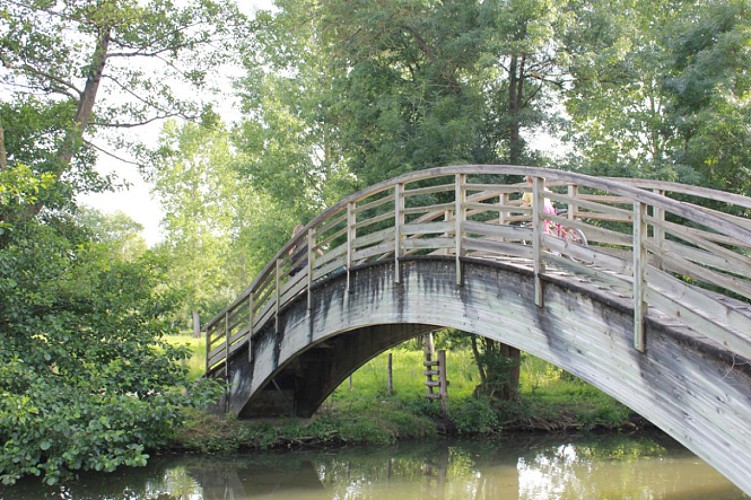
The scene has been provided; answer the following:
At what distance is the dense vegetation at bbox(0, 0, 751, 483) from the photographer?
1177 centimetres

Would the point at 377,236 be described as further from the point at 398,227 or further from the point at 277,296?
the point at 277,296

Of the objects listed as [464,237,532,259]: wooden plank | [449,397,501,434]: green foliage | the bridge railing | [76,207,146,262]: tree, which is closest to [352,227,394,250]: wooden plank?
the bridge railing

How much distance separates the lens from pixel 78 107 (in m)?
15.6

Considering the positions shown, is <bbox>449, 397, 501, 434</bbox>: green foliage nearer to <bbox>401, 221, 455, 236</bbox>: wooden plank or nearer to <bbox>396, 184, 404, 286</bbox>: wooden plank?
<bbox>396, 184, 404, 286</bbox>: wooden plank

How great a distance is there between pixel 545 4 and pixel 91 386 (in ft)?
36.4

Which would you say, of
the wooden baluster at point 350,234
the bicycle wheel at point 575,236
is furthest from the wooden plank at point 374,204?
the bicycle wheel at point 575,236

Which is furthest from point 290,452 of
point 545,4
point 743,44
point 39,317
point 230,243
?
point 230,243

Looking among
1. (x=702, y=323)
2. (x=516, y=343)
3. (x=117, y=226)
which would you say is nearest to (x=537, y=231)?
(x=516, y=343)

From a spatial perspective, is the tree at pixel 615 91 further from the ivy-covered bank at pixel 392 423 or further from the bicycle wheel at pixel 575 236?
the bicycle wheel at pixel 575 236

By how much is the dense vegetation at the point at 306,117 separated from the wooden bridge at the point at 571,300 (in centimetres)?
261

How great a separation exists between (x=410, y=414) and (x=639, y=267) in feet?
36.7

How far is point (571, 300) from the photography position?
762 centimetres

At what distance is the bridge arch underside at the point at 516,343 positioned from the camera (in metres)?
5.84

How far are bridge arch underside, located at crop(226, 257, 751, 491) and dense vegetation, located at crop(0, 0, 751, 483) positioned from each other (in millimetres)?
2010
